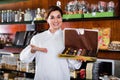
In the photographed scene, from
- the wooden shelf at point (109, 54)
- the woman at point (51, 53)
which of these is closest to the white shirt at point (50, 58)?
the woman at point (51, 53)

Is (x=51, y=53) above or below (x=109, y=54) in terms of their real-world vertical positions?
above

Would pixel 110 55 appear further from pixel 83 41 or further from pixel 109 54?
pixel 83 41

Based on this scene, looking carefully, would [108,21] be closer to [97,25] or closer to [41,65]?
[97,25]

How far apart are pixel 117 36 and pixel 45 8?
1.42 metres

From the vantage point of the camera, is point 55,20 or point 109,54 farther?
point 109,54

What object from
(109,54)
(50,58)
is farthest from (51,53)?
(109,54)

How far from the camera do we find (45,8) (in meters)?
3.96

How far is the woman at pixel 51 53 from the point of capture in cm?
245

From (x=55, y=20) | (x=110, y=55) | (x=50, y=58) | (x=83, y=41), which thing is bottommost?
(x=110, y=55)

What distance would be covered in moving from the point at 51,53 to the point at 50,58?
5cm

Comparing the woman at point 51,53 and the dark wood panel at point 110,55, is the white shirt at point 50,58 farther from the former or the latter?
the dark wood panel at point 110,55

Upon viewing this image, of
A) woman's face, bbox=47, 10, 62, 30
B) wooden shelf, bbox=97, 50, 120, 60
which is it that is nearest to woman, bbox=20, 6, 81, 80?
woman's face, bbox=47, 10, 62, 30

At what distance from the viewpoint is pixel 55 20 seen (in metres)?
2.41

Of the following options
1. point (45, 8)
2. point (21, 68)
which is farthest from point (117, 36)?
point (21, 68)
